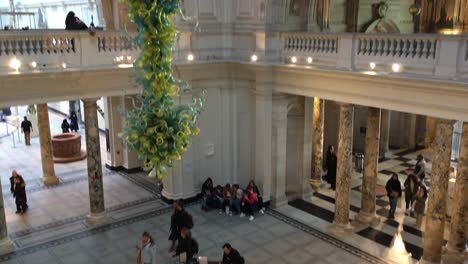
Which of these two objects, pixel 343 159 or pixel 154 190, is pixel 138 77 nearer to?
pixel 343 159

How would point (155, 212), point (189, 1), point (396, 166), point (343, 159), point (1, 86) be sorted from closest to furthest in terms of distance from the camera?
1. point (1, 86)
2. point (343, 159)
3. point (189, 1)
4. point (155, 212)
5. point (396, 166)

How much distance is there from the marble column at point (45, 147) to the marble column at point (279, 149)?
286 inches

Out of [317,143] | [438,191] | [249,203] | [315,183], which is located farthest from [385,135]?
[438,191]

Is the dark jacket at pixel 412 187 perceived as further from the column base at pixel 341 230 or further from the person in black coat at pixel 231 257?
the person in black coat at pixel 231 257

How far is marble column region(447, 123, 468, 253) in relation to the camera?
9797 mm

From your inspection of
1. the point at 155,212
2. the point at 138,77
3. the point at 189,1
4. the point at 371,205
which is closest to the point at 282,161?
the point at 371,205

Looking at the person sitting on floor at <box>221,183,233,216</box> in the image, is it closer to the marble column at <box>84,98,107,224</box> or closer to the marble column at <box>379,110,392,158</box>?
the marble column at <box>84,98,107,224</box>

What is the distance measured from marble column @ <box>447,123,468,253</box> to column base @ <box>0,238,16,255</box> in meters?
9.81

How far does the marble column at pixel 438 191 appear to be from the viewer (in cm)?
918

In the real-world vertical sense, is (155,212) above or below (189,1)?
below

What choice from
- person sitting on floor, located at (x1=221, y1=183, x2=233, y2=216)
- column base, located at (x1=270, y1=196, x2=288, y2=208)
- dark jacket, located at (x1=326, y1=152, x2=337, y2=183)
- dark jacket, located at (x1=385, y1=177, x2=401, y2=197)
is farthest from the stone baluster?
dark jacket, located at (x1=385, y1=177, x2=401, y2=197)

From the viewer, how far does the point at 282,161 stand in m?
13.1

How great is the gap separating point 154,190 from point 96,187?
2.82 metres

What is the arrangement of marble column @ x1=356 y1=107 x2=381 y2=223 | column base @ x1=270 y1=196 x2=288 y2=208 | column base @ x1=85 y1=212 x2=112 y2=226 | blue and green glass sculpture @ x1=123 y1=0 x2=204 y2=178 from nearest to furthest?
1. blue and green glass sculpture @ x1=123 y1=0 x2=204 y2=178
2. marble column @ x1=356 y1=107 x2=381 y2=223
3. column base @ x1=85 y1=212 x2=112 y2=226
4. column base @ x1=270 y1=196 x2=288 y2=208
